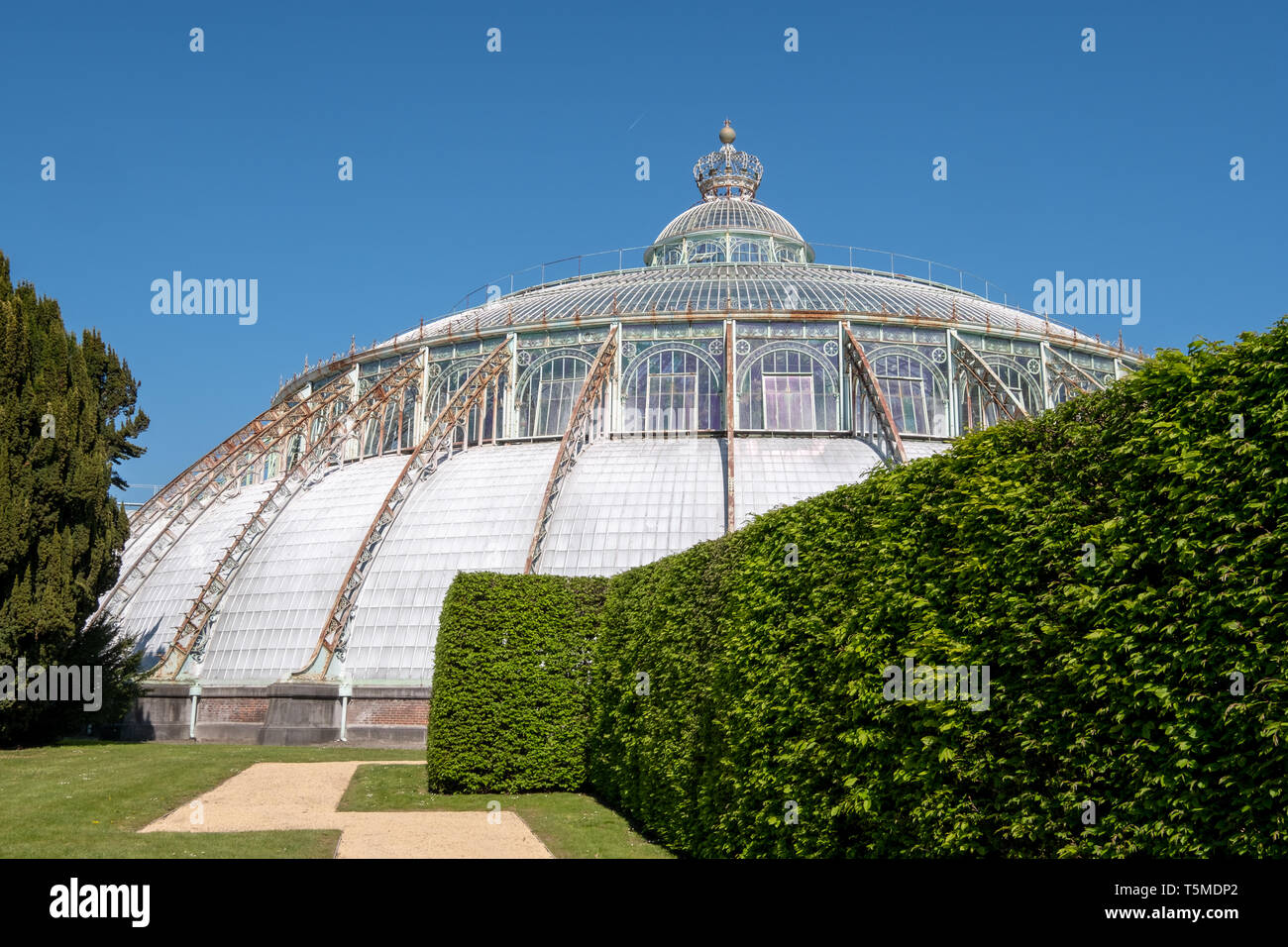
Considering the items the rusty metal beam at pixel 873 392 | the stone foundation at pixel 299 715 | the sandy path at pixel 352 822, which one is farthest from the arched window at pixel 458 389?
the sandy path at pixel 352 822

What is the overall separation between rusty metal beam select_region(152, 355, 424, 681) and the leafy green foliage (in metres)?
4.05

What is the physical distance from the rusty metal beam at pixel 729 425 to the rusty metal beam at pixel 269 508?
10.7 metres

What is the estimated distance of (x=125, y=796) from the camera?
57.4 ft

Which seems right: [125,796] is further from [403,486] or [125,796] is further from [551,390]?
[551,390]

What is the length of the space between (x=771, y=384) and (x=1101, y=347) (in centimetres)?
1229

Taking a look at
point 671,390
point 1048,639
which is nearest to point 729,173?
point 671,390

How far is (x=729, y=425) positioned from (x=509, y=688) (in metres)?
11.4

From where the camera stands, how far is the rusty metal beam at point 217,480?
3469 cm

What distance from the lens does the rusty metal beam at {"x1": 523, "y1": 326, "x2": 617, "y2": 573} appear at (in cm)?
2781

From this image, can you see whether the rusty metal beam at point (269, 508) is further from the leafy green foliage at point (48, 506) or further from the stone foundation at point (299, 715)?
the leafy green foliage at point (48, 506)

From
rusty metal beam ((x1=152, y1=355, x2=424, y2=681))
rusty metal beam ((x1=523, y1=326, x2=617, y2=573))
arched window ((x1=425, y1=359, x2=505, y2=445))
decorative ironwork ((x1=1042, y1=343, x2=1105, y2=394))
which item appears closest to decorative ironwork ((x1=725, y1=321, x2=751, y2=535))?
rusty metal beam ((x1=523, y1=326, x2=617, y2=573))

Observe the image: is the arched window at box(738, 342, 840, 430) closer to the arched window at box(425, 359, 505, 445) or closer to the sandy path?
the arched window at box(425, 359, 505, 445)
